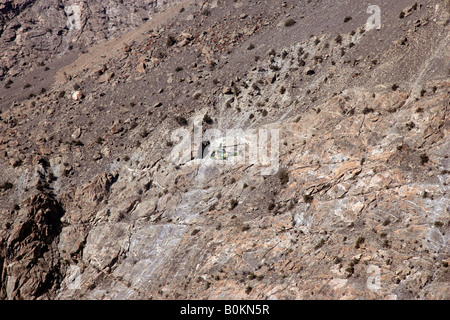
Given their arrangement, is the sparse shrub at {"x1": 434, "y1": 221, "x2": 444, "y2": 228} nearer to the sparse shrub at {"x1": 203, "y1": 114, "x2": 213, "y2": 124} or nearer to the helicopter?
the helicopter

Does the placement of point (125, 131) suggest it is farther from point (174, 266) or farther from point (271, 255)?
point (271, 255)

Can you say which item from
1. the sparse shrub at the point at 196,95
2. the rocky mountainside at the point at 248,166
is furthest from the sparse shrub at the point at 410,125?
the sparse shrub at the point at 196,95

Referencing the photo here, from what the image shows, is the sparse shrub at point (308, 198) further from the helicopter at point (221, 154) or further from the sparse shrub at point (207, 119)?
the sparse shrub at point (207, 119)

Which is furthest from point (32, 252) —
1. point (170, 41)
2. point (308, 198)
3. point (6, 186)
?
point (170, 41)

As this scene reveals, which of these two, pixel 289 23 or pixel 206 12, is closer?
pixel 289 23

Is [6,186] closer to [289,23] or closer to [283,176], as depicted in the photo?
[283,176]

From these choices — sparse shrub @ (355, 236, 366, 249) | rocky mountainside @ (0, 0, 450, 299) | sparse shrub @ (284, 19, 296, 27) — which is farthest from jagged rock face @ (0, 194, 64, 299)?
sparse shrub @ (284, 19, 296, 27)

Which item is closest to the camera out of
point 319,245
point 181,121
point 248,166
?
point 319,245

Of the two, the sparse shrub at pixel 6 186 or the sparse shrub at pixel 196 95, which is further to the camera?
the sparse shrub at pixel 196 95
